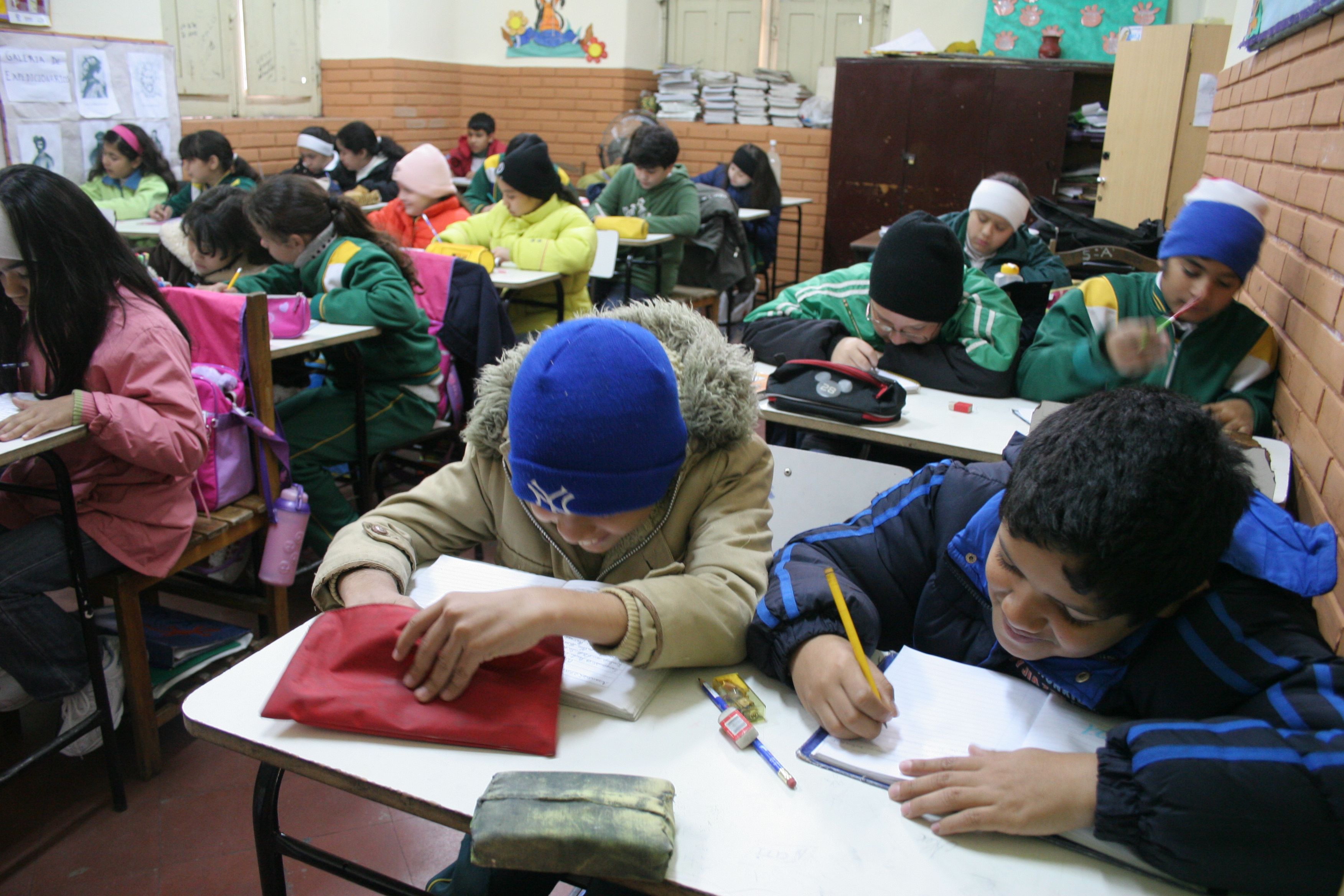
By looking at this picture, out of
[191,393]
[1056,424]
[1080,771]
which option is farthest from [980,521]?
[191,393]

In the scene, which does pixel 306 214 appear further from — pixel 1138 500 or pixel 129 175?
pixel 129 175

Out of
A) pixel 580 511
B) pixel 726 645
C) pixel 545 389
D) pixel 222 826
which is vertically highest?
pixel 545 389

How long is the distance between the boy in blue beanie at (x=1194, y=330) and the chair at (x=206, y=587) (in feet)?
6.46

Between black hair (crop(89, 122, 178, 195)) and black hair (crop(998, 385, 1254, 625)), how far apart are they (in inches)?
215

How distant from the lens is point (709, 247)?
5.48 meters

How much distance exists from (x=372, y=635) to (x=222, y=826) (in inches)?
49.0

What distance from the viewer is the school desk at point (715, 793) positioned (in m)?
0.80

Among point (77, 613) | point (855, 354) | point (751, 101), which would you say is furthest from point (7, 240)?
point (751, 101)

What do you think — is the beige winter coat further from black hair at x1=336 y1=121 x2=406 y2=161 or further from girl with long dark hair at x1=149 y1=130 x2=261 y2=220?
black hair at x1=336 y1=121 x2=406 y2=161

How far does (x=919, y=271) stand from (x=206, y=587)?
202 centimetres

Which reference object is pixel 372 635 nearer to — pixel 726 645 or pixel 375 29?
pixel 726 645

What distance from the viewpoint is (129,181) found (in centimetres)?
505

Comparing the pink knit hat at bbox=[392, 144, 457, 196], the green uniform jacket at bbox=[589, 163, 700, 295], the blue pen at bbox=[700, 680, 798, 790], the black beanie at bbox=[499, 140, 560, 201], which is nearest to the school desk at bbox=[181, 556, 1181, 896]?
the blue pen at bbox=[700, 680, 798, 790]

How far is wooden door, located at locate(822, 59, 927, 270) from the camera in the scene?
630 centimetres
